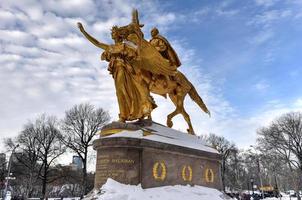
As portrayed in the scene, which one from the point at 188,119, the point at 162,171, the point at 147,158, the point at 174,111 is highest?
the point at 174,111

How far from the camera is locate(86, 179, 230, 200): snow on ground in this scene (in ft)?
23.4

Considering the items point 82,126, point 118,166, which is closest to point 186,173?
point 118,166

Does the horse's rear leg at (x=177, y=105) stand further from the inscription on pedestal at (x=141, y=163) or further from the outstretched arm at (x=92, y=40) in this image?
the outstretched arm at (x=92, y=40)

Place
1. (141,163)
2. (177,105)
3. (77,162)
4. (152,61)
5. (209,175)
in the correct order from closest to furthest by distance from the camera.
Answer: (141,163), (152,61), (209,175), (177,105), (77,162)

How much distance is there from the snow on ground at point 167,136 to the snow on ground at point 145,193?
129cm

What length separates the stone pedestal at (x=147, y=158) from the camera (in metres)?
7.86

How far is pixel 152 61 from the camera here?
9.99 m

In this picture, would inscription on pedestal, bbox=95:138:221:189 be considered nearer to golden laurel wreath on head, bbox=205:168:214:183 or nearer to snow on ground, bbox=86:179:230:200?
snow on ground, bbox=86:179:230:200

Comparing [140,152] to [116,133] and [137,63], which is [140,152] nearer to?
[116,133]

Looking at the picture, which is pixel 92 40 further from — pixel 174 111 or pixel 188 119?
pixel 188 119

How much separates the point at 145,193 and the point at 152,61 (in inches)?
171

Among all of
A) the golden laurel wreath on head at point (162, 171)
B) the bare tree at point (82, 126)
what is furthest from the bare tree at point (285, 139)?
the golden laurel wreath on head at point (162, 171)

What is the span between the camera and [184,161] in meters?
9.28

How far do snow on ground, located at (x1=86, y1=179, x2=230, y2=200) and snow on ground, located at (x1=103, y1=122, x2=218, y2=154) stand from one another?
129 centimetres
